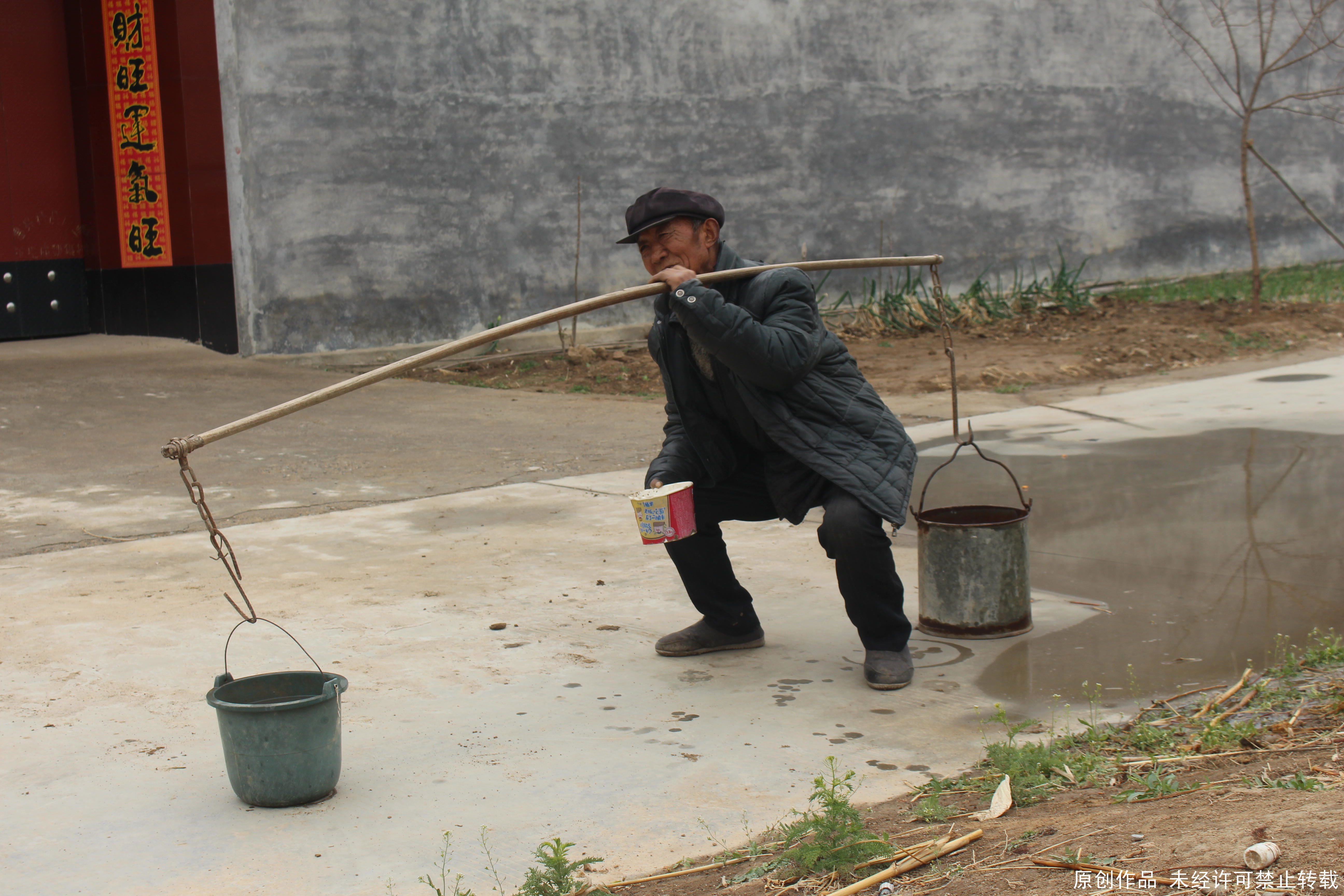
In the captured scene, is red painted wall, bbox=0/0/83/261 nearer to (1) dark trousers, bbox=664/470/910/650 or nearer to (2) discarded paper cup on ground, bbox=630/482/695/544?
(1) dark trousers, bbox=664/470/910/650

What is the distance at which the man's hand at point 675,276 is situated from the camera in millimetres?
3828

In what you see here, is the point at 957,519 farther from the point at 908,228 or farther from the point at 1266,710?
the point at 908,228

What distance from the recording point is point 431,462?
7574mm

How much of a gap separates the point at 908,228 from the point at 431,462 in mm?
8398

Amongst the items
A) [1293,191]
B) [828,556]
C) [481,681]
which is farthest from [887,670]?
[1293,191]

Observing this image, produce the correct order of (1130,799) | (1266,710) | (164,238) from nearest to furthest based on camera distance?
(1130,799), (1266,710), (164,238)

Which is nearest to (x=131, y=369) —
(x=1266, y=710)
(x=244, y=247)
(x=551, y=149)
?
(x=244, y=247)

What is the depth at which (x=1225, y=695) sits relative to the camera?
367cm

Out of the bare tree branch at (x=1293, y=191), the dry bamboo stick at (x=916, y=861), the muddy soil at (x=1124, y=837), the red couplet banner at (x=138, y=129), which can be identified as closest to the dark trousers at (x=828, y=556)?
the muddy soil at (x=1124, y=837)

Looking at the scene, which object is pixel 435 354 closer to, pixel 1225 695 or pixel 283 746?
pixel 283 746

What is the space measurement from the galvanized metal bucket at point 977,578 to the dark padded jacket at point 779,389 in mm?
416

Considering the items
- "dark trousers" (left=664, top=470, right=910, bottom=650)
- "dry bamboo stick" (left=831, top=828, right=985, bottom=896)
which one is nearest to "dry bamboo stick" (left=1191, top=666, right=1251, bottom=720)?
"dark trousers" (left=664, top=470, right=910, bottom=650)

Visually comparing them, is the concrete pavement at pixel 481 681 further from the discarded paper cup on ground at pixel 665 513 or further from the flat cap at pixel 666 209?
the flat cap at pixel 666 209

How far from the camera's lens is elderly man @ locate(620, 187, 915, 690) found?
3871 mm
